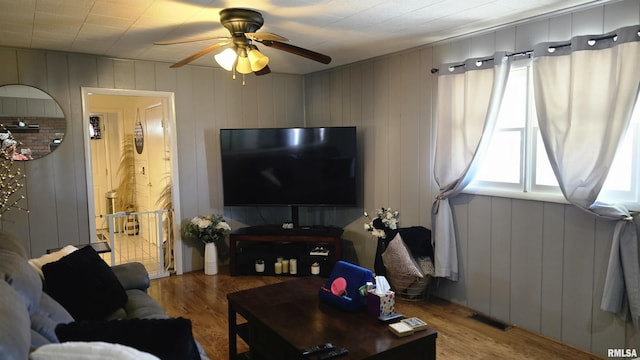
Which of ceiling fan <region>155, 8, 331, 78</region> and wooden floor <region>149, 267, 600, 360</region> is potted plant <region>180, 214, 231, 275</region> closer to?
wooden floor <region>149, 267, 600, 360</region>

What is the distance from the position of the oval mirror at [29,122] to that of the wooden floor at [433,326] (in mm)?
1729

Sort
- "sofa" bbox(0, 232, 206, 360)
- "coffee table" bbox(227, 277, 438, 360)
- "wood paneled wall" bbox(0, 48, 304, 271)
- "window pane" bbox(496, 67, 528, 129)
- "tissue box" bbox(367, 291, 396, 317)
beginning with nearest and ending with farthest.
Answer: "sofa" bbox(0, 232, 206, 360) → "coffee table" bbox(227, 277, 438, 360) → "tissue box" bbox(367, 291, 396, 317) → "window pane" bbox(496, 67, 528, 129) → "wood paneled wall" bbox(0, 48, 304, 271)

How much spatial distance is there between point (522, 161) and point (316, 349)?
2.24 metres

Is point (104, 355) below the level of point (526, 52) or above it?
below

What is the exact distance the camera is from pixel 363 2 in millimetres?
2797

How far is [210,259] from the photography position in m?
4.80

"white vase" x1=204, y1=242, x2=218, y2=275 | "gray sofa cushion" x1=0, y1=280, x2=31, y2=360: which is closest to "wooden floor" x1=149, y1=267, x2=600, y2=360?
"white vase" x1=204, y1=242, x2=218, y2=275

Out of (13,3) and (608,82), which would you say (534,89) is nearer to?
(608,82)

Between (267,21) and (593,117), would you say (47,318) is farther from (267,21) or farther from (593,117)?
(593,117)

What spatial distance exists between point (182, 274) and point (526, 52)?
13.2 ft

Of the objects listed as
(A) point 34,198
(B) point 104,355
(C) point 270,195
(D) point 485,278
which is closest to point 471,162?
(D) point 485,278

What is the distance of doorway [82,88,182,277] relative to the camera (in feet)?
15.5

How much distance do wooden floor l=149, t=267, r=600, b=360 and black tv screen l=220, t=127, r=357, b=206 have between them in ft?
3.15

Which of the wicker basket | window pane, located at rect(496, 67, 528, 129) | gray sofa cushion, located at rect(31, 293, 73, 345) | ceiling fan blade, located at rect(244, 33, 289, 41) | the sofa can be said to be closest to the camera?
the sofa
